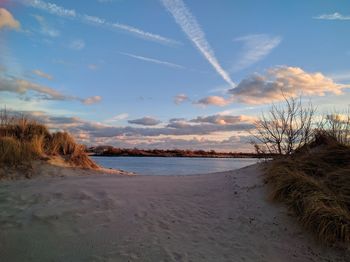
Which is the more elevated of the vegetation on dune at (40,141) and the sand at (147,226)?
the vegetation on dune at (40,141)

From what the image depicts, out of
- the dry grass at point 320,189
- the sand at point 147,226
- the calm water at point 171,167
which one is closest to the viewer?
the sand at point 147,226

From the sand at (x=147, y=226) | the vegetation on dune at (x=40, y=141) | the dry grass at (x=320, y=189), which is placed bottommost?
the sand at (x=147, y=226)

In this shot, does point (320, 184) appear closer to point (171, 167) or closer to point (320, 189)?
point (320, 189)

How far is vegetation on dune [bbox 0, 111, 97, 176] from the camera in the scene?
33.8 feet

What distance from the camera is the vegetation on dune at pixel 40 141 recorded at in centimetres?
1031

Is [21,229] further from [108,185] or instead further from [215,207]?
[215,207]

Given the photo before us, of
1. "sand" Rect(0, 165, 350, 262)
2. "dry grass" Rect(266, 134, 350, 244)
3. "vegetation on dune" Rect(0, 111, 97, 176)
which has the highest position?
"vegetation on dune" Rect(0, 111, 97, 176)

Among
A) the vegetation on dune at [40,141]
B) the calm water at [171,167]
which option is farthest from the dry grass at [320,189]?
the vegetation on dune at [40,141]

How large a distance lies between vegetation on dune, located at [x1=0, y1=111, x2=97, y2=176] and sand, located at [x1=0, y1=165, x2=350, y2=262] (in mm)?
3025

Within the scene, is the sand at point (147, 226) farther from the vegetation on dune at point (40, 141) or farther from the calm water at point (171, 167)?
the calm water at point (171, 167)

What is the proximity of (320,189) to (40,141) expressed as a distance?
8.77m

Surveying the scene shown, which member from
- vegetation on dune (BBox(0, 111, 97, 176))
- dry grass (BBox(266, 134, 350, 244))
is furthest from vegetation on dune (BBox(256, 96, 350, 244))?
vegetation on dune (BBox(0, 111, 97, 176))

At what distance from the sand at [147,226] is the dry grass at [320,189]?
0.23m

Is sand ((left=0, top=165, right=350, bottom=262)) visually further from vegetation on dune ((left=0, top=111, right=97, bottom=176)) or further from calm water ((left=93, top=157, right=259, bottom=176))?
calm water ((left=93, top=157, right=259, bottom=176))
